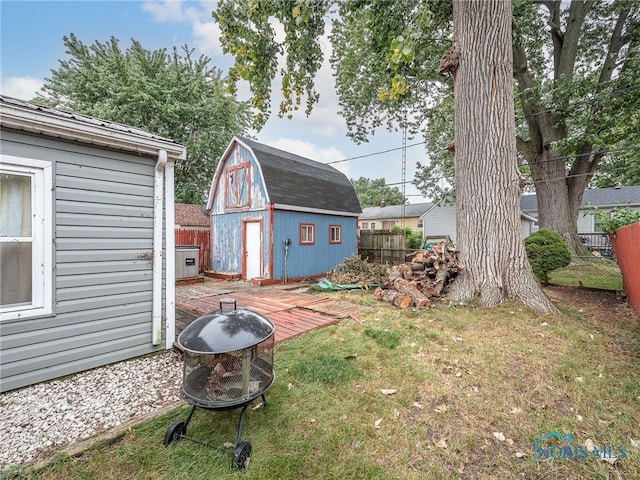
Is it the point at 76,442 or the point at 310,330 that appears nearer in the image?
the point at 76,442

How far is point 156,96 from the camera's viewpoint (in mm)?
16562

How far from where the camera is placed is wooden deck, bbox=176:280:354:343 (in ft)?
14.5

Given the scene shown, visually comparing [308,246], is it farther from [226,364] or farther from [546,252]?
[226,364]

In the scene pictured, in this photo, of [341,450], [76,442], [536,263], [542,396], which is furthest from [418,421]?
[536,263]

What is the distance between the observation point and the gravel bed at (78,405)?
196cm

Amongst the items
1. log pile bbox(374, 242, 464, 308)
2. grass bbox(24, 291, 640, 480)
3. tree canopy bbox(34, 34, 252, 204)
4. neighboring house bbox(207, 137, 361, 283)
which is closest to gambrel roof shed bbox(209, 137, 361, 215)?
neighboring house bbox(207, 137, 361, 283)

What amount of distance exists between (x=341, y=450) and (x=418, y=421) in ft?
2.22

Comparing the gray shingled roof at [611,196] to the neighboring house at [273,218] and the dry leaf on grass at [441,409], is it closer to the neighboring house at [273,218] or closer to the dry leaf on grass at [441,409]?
the neighboring house at [273,218]

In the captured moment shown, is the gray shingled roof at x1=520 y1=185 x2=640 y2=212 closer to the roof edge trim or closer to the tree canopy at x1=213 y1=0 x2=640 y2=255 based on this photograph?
the tree canopy at x1=213 y1=0 x2=640 y2=255

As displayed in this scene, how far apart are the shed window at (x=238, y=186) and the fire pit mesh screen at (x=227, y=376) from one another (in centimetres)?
742

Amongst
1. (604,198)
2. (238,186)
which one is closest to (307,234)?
(238,186)

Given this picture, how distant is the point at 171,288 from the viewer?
3.54m

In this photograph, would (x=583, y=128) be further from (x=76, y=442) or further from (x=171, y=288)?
(x=76, y=442)

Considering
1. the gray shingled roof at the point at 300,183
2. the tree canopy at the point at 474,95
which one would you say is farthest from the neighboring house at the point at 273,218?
the tree canopy at the point at 474,95
